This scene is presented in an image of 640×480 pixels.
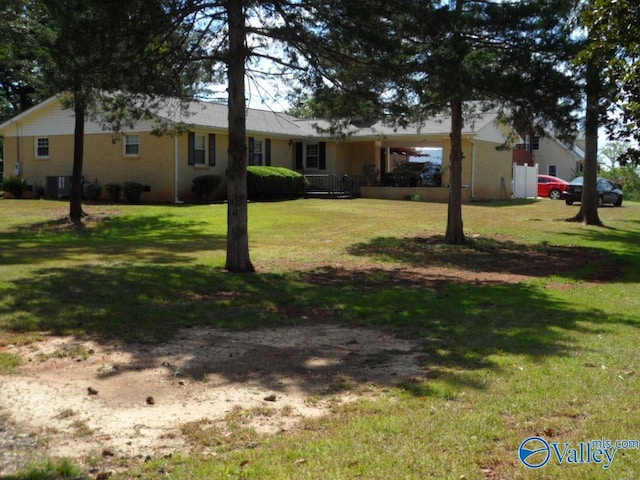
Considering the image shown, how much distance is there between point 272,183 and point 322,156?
6535 mm

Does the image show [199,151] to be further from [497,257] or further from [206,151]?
[497,257]

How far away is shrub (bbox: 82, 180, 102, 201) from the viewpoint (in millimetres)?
32384

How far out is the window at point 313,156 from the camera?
38469 mm

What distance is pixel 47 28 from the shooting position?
56.7 feet

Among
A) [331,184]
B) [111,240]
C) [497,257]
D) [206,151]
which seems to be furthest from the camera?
[331,184]

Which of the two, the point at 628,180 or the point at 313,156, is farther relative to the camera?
the point at 628,180

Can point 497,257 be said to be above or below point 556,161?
A: below

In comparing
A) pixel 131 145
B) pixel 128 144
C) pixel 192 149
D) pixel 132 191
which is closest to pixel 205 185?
pixel 192 149

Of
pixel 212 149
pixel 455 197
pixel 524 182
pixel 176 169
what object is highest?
pixel 212 149

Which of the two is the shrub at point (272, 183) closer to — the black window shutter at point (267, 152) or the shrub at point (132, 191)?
the black window shutter at point (267, 152)

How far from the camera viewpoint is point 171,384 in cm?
632

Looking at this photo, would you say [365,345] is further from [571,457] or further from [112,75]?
[112,75]

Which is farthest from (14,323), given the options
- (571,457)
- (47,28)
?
(47,28)

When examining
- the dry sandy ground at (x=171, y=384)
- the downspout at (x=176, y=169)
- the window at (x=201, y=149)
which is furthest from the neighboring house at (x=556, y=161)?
the dry sandy ground at (x=171, y=384)
